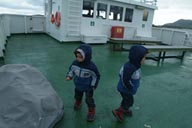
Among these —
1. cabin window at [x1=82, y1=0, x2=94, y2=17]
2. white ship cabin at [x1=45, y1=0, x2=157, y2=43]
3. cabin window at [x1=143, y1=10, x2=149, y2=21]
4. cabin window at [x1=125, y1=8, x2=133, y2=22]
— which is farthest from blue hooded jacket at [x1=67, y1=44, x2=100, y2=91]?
cabin window at [x1=143, y1=10, x2=149, y2=21]

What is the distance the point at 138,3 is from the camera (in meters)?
9.95

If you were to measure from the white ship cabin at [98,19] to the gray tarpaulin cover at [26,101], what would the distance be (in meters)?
6.13

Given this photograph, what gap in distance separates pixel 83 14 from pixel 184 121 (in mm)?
7130

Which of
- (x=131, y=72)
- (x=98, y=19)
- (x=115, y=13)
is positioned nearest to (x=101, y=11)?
(x=98, y=19)

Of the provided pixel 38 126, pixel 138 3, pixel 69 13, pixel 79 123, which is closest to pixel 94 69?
pixel 79 123

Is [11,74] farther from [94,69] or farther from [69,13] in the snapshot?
[69,13]

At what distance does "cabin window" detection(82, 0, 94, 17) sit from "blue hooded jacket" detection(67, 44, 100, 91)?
6.77 meters

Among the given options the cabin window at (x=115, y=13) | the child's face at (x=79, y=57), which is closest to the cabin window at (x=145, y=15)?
the cabin window at (x=115, y=13)

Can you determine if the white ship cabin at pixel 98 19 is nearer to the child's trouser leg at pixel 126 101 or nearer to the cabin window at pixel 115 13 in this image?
the cabin window at pixel 115 13

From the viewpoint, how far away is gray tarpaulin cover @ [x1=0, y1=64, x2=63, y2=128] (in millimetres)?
1731

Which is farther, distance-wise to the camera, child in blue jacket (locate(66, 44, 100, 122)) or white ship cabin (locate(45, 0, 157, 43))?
white ship cabin (locate(45, 0, 157, 43))

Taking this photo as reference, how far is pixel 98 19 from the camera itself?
29.5 feet

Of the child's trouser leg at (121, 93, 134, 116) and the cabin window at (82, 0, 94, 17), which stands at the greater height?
the cabin window at (82, 0, 94, 17)

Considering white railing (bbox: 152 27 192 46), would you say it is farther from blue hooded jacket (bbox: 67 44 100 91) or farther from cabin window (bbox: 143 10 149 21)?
blue hooded jacket (bbox: 67 44 100 91)
